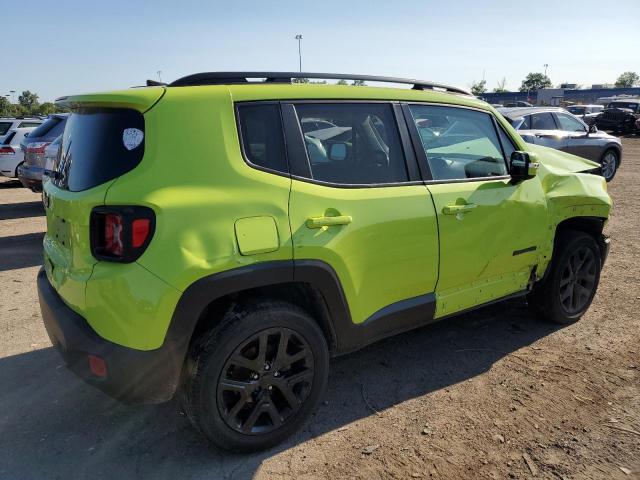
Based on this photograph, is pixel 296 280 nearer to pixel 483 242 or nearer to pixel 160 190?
pixel 160 190

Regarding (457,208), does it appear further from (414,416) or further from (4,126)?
(4,126)

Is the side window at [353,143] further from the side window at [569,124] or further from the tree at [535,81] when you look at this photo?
the tree at [535,81]

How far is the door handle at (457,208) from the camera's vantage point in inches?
120

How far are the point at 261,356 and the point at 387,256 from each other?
0.88 meters

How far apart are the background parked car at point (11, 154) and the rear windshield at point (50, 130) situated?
2656 millimetres

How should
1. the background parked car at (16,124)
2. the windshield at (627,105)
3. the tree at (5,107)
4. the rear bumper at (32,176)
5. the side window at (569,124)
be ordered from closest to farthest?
the rear bumper at (32,176)
the side window at (569,124)
the background parked car at (16,124)
the windshield at (627,105)
the tree at (5,107)

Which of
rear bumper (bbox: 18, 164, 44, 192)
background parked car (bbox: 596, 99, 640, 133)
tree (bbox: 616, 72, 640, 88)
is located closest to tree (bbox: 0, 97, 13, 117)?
rear bumper (bbox: 18, 164, 44, 192)

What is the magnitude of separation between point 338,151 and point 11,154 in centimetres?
1121

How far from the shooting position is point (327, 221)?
2561 millimetres

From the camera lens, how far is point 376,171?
2.94 meters

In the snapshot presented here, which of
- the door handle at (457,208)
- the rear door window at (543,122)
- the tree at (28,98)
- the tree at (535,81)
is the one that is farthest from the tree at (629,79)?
the door handle at (457,208)

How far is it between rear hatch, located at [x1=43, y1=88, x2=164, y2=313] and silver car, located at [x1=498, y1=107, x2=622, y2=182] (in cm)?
978

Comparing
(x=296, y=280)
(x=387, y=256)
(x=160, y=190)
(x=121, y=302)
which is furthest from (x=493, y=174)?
(x=121, y=302)

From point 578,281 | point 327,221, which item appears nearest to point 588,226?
point 578,281
